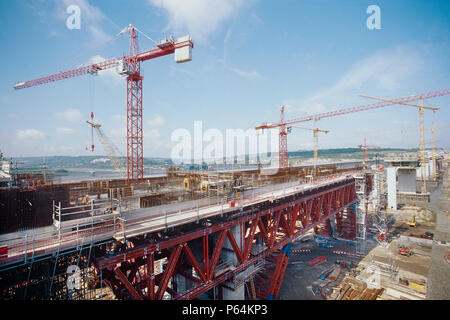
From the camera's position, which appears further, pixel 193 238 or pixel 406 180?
pixel 406 180

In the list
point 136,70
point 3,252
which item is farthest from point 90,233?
point 136,70

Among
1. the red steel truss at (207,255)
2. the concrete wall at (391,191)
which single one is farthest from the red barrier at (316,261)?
the concrete wall at (391,191)

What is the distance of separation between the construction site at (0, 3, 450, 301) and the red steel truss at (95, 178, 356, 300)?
2.9 inches

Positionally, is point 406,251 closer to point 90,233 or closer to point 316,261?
point 316,261

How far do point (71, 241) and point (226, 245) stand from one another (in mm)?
9578

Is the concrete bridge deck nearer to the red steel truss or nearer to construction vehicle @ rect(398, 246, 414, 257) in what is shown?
the red steel truss

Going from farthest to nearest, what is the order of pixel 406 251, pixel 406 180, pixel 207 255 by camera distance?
pixel 406 180 → pixel 406 251 → pixel 207 255

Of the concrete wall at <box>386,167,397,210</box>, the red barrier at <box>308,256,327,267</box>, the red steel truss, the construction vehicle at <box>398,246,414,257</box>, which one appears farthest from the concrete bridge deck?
the concrete wall at <box>386,167,397,210</box>

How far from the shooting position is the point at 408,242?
112 ft

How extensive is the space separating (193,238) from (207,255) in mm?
2015

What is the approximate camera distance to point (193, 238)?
1142cm

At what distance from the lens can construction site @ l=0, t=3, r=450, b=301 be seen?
869cm
